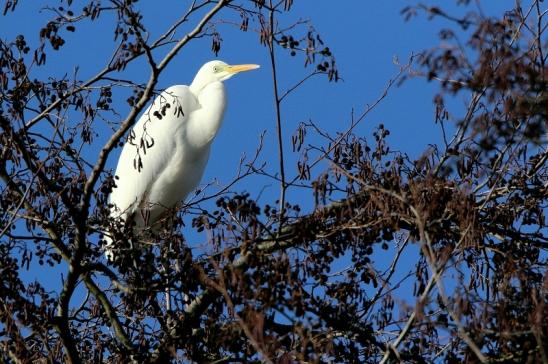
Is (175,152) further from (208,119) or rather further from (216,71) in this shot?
(216,71)

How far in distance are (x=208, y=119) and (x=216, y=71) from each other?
48 cm

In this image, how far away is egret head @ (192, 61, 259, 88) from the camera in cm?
943

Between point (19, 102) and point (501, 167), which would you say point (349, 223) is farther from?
point (19, 102)

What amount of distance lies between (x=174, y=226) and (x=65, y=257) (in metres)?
0.67

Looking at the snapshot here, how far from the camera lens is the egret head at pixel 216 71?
9430mm

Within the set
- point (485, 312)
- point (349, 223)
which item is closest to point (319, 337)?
point (349, 223)

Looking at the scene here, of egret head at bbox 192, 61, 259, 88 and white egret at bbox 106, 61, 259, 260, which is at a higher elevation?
egret head at bbox 192, 61, 259, 88

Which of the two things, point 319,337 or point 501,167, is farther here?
point 501,167

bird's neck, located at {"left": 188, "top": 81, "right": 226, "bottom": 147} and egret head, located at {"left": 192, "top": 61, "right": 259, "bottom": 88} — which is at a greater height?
egret head, located at {"left": 192, "top": 61, "right": 259, "bottom": 88}

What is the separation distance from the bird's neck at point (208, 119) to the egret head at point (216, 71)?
0.13m

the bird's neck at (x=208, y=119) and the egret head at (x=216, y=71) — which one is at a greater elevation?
the egret head at (x=216, y=71)

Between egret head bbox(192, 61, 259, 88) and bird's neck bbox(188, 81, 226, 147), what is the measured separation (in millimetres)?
131

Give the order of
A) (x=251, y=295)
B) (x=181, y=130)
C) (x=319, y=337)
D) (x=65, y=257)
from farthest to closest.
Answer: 1. (x=181, y=130)
2. (x=65, y=257)
3. (x=319, y=337)
4. (x=251, y=295)

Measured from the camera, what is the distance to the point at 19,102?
6.02 meters
